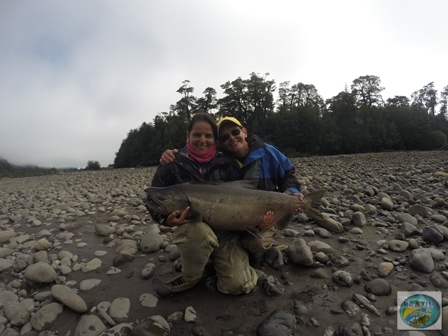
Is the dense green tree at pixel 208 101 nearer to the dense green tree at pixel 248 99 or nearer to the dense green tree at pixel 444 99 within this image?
the dense green tree at pixel 248 99

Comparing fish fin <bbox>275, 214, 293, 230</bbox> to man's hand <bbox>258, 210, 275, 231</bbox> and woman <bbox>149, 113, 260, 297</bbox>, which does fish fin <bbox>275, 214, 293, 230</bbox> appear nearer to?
man's hand <bbox>258, 210, 275, 231</bbox>

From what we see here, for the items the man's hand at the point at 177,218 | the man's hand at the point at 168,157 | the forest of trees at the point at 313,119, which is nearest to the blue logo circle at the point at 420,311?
the man's hand at the point at 177,218

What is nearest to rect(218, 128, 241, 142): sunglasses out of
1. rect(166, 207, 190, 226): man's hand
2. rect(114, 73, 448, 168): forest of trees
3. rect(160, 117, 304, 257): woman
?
rect(160, 117, 304, 257): woman

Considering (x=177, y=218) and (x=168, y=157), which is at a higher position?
(x=168, y=157)

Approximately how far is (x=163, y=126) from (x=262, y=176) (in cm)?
5558

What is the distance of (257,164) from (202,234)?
1158mm

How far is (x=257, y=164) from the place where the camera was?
3.48 metres

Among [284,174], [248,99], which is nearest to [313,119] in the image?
[248,99]

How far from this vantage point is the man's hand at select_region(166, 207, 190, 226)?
2.83 meters

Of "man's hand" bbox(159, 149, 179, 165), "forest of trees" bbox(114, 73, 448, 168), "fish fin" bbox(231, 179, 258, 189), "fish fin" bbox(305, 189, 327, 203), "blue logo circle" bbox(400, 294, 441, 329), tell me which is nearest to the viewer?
"blue logo circle" bbox(400, 294, 441, 329)

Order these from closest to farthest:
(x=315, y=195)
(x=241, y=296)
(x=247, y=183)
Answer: (x=241, y=296), (x=247, y=183), (x=315, y=195)

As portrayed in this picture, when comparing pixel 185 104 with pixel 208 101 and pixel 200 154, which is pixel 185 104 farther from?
pixel 200 154

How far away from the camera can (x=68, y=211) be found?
280 inches

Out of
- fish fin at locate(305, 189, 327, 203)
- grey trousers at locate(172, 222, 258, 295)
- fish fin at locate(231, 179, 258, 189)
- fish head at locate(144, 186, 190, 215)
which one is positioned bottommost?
grey trousers at locate(172, 222, 258, 295)
